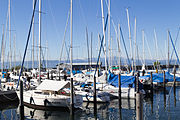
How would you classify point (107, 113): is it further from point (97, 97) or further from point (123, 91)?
point (123, 91)

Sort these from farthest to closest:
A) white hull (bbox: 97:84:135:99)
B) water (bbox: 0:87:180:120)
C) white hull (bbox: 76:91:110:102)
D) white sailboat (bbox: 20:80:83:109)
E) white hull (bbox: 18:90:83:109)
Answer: white hull (bbox: 97:84:135:99)
white hull (bbox: 76:91:110:102)
white sailboat (bbox: 20:80:83:109)
white hull (bbox: 18:90:83:109)
water (bbox: 0:87:180:120)

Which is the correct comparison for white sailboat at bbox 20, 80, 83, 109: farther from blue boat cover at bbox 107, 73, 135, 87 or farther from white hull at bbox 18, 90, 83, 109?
blue boat cover at bbox 107, 73, 135, 87

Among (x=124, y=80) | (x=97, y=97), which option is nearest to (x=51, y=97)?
(x=97, y=97)

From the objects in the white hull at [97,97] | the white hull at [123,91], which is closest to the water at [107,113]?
the white hull at [97,97]

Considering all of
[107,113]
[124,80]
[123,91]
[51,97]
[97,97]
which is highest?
[124,80]

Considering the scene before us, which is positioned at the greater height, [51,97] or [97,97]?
[51,97]

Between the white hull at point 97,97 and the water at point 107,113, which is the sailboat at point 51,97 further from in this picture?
the white hull at point 97,97

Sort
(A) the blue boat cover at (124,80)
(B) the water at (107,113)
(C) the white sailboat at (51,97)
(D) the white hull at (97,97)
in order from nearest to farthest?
(B) the water at (107,113)
(C) the white sailboat at (51,97)
(D) the white hull at (97,97)
(A) the blue boat cover at (124,80)

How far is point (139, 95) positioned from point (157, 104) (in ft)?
50.8

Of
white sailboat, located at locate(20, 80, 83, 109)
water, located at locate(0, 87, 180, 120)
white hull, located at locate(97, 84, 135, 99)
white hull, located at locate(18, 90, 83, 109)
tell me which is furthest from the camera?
white hull, located at locate(97, 84, 135, 99)

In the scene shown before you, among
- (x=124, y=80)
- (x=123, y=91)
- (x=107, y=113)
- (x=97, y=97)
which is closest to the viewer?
(x=107, y=113)

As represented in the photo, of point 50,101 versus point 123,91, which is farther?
point 123,91

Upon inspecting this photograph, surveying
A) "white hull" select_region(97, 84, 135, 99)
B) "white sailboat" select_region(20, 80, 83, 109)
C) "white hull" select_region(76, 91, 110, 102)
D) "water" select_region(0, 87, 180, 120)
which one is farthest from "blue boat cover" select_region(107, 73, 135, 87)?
"white sailboat" select_region(20, 80, 83, 109)

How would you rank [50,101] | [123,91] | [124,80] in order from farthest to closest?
[124,80] → [123,91] → [50,101]
